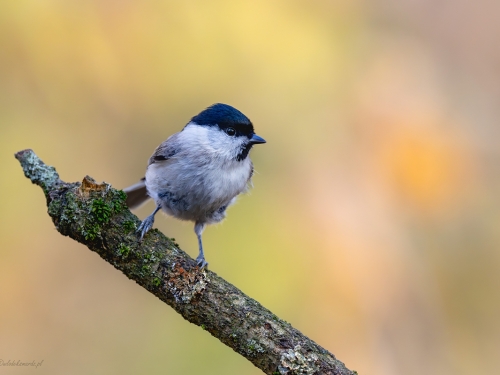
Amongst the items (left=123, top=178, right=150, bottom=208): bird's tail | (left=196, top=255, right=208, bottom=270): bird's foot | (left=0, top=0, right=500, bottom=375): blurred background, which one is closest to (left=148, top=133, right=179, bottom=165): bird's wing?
(left=123, top=178, right=150, bottom=208): bird's tail

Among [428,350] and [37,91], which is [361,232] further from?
[37,91]

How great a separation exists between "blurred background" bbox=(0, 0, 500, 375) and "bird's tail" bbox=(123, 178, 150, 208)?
0.84 metres

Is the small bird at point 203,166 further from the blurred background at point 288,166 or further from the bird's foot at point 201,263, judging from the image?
Answer: the blurred background at point 288,166

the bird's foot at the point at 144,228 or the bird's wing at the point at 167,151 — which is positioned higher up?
the bird's wing at the point at 167,151

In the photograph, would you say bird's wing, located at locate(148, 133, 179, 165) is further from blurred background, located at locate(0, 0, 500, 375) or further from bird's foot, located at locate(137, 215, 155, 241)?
blurred background, located at locate(0, 0, 500, 375)

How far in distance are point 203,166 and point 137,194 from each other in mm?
812

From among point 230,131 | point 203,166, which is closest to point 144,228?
point 203,166

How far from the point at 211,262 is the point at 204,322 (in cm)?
234

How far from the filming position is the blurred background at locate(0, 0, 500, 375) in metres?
4.12

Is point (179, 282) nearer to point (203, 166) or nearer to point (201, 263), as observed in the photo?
point (201, 263)

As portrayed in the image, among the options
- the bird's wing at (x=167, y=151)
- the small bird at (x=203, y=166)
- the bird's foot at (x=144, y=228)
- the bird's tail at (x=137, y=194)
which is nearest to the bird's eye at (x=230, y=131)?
the small bird at (x=203, y=166)

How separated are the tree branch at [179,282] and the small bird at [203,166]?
725 millimetres

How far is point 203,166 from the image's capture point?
9.36ft

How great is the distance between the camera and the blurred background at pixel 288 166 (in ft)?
13.5
